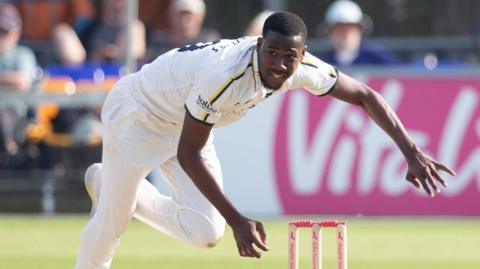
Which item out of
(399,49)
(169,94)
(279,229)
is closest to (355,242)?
(279,229)

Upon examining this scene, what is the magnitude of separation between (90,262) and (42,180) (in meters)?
6.12

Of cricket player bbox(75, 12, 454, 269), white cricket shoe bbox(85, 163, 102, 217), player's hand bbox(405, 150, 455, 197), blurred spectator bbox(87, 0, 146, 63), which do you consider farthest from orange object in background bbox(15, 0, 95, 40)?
player's hand bbox(405, 150, 455, 197)

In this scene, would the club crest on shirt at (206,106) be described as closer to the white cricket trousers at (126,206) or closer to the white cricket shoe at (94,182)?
the white cricket trousers at (126,206)

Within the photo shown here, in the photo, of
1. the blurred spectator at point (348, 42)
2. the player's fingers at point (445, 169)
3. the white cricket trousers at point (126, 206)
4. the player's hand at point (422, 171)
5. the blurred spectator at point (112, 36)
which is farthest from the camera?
the blurred spectator at point (112, 36)

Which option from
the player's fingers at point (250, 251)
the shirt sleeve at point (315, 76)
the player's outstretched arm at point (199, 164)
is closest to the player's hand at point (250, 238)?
the player's fingers at point (250, 251)

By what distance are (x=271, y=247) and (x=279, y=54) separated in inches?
174

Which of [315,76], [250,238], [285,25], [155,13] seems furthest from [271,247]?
[155,13]

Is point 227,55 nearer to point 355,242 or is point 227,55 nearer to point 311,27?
point 355,242

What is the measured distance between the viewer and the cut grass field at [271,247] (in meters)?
9.49

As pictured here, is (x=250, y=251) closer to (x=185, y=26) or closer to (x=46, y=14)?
(x=185, y=26)

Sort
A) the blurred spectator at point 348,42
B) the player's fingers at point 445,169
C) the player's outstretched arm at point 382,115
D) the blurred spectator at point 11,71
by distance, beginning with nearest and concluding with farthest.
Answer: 1. the player's fingers at point 445,169
2. the player's outstretched arm at point 382,115
3. the blurred spectator at point 11,71
4. the blurred spectator at point 348,42

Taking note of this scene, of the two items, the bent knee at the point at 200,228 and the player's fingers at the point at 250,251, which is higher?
the player's fingers at the point at 250,251

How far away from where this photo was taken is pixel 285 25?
6.25 metres

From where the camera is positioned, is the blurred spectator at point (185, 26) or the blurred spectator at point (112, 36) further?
the blurred spectator at point (112, 36)
